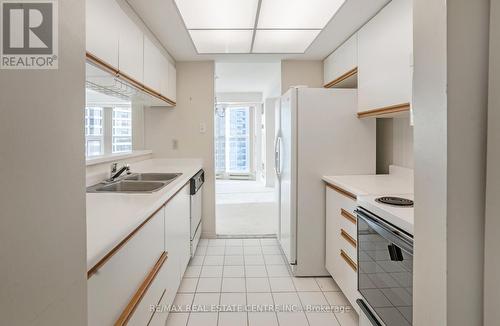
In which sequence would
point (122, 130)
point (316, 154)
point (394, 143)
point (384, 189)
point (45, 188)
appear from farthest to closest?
point (122, 130) → point (394, 143) → point (316, 154) → point (384, 189) → point (45, 188)

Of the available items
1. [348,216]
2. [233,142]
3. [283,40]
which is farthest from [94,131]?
[233,142]

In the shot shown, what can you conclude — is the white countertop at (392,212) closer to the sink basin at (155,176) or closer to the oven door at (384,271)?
the oven door at (384,271)

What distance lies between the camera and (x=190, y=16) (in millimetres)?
2262

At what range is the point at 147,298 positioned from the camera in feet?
4.50

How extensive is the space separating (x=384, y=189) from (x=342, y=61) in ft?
4.96

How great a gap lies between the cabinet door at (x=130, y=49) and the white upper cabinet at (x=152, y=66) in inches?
4.0

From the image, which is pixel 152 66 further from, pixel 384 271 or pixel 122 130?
pixel 384 271

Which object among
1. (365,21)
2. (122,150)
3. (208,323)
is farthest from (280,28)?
(208,323)

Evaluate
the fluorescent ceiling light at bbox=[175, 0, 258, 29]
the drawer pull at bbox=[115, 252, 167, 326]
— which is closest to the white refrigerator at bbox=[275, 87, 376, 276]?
the fluorescent ceiling light at bbox=[175, 0, 258, 29]

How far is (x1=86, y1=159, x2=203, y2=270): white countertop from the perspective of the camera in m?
0.90

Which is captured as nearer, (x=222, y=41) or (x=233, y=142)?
(x=222, y=41)

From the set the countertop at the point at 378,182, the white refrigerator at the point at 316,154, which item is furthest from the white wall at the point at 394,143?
Answer: the white refrigerator at the point at 316,154

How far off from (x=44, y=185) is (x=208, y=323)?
1.74 meters

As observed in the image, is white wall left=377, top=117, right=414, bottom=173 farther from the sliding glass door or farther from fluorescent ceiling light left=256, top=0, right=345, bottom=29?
the sliding glass door
